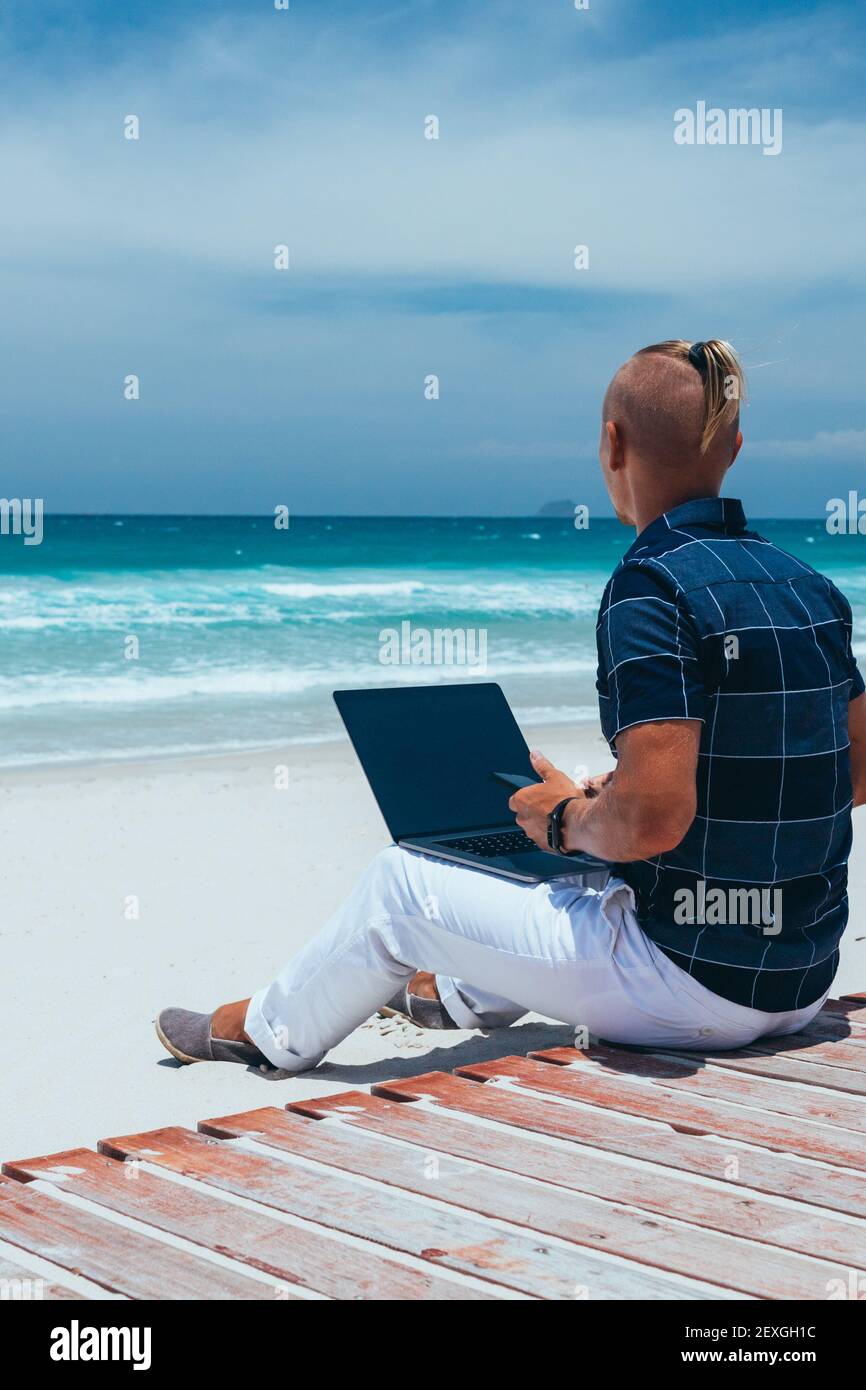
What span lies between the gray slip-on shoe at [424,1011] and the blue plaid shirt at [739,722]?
1.05 meters

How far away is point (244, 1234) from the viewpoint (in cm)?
236

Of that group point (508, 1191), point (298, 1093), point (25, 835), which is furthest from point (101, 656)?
point (508, 1191)

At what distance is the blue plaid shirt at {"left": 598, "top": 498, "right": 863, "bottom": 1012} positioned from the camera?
2.71 meters

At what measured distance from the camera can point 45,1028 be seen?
174 inches

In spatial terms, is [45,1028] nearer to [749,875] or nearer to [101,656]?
[749,875]

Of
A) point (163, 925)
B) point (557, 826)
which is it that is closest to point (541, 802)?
point (557, 826)

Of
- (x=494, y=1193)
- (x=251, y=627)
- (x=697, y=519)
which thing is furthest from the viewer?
(x=251, y=627)

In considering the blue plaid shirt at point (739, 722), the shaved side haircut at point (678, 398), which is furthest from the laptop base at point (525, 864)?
the shaved side haircut at point (678, 398)

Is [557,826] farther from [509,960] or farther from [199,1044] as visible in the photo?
[199,1044]

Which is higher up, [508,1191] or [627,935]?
[627,935]

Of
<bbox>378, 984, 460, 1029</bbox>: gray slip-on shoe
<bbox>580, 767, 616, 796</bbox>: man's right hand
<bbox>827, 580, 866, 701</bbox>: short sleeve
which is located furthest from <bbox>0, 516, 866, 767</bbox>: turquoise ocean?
<bbox>827, 580, 866, 701</bbox>: short sleeve

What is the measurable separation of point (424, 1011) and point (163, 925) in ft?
6.29

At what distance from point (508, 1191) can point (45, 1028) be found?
2.31 metres
